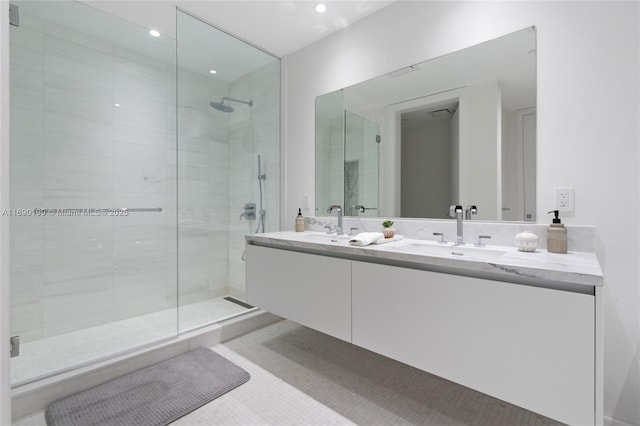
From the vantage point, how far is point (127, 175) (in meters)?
2.55

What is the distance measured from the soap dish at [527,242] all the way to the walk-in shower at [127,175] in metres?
1.93

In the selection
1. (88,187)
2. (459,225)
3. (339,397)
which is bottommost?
(339,397)

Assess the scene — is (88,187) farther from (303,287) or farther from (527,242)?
(527,242)

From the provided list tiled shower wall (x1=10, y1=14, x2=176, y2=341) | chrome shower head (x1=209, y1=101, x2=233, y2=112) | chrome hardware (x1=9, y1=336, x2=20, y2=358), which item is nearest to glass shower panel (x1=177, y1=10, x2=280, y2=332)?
chrome shower head (x1=209, y1=101, x2=233, y2=112)

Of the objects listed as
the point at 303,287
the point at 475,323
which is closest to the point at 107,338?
the point at 303,287

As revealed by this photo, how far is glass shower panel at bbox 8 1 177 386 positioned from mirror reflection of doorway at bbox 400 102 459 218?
188cm

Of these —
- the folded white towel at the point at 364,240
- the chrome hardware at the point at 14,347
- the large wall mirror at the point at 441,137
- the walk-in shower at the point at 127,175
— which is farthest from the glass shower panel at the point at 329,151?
the chrome hardware at the point at 14,347

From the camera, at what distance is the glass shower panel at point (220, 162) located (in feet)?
7.98

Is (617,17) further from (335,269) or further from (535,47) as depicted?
(335,269)

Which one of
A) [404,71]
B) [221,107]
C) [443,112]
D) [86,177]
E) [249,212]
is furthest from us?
[249,212]

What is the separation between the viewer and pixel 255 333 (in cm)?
241

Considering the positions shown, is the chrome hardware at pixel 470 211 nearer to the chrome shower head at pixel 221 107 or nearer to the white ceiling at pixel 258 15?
the white ceiling at pixel 258 15

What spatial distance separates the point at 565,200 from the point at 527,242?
0.27m

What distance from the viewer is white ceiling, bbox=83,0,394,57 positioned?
81.1 inches
